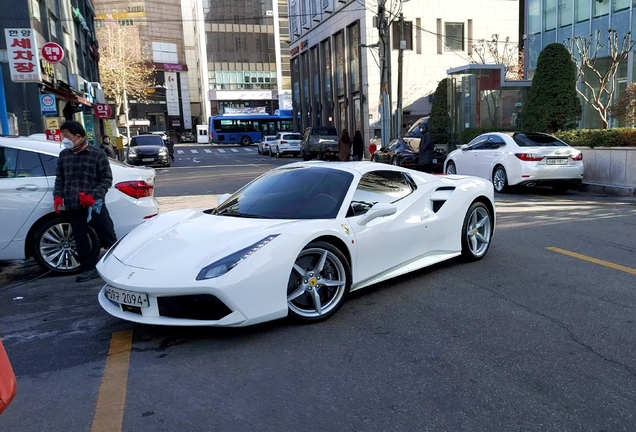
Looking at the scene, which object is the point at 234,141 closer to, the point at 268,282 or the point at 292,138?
the point at 292,138

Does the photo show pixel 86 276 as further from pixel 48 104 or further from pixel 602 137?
pixel 48 104

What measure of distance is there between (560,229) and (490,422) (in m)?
5.91

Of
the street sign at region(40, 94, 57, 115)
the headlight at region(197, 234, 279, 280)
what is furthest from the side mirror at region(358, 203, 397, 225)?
the street sign at region(40, 94, 57, 115)

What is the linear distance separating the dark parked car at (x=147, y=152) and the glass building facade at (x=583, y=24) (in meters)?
18.9

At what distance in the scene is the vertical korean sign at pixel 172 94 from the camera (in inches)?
3698

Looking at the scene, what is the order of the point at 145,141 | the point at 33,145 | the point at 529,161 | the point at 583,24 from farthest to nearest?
the point at 145,141 → the point at 583,24 → the point at 529,161 → the point at 33,145

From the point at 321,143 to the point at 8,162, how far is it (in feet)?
80.5

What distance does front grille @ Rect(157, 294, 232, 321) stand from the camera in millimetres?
3984

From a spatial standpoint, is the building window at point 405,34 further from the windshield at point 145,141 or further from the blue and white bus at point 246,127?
the blue and white bus at point 246,127

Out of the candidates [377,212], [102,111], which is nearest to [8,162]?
[377,212]

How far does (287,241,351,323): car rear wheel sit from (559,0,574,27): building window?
2515 centimetres

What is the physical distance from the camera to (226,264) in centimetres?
A: 403

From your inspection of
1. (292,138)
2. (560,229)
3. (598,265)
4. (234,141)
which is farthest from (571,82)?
(234,141)

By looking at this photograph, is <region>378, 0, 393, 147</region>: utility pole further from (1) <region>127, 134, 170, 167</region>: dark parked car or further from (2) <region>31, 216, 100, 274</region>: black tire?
(2) <region>31, 216, 100, 274</region>: black tire
